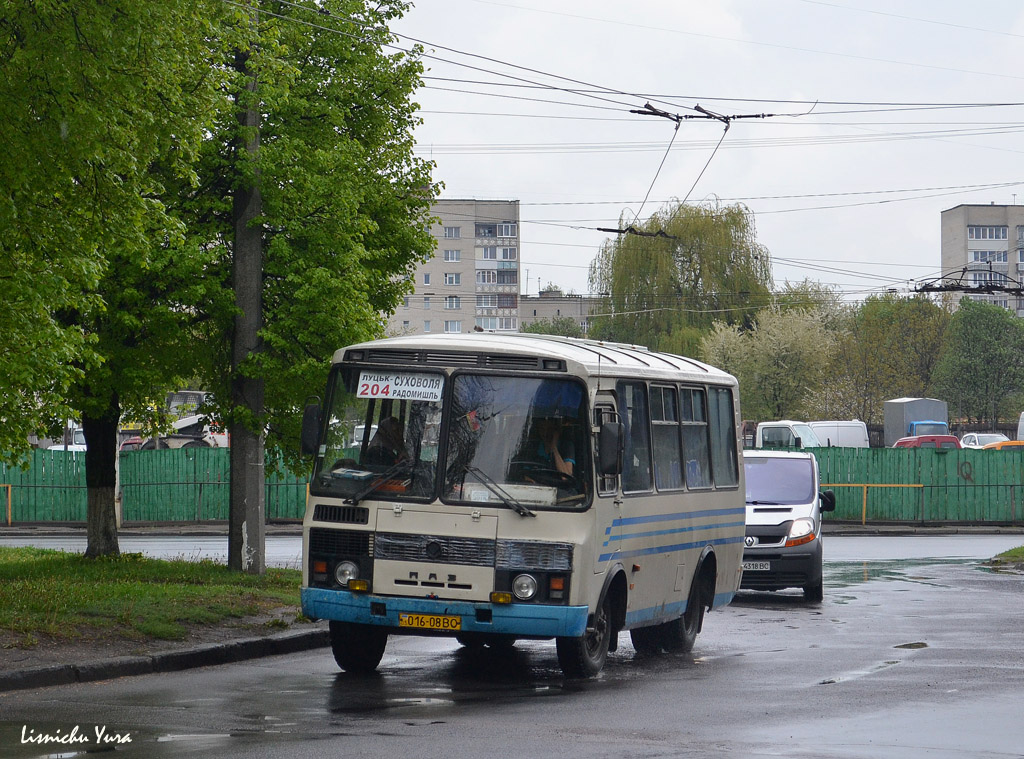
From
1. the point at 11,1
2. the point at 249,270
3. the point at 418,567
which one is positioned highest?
the point at 11,1

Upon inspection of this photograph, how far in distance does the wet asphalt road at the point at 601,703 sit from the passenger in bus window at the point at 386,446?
68.7 inches

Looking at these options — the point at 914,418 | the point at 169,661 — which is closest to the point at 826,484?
the point at 914,418

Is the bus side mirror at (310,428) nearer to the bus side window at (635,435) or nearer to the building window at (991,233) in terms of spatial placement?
the bus side window at (635,435)

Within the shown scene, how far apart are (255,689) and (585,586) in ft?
8.49

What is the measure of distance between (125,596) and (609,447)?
611cm

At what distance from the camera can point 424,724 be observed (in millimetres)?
8891

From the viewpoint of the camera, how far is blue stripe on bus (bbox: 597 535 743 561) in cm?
1164

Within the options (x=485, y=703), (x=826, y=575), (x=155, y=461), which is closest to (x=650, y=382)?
(x=485, y=703)

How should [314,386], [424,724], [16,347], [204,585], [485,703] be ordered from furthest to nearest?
[314,386], [204,585], [16,347], [485,703], [424,724]

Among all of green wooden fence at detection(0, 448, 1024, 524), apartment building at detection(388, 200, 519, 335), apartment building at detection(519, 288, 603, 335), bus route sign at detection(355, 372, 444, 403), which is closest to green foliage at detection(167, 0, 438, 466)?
bus route sign at detection(355, 372, 444, 403)

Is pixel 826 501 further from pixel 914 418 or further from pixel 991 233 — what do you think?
pixel 991 233

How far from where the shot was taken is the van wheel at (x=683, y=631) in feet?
45.7

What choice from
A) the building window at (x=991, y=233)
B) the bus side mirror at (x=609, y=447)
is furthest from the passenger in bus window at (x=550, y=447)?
the building window at (x=991, y=233)

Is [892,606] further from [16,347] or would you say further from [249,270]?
[16,347]
